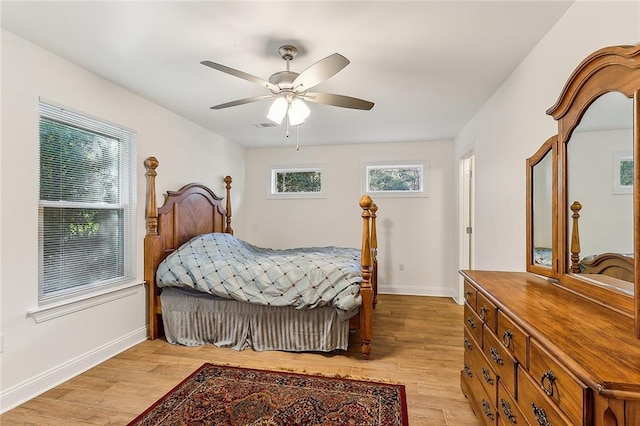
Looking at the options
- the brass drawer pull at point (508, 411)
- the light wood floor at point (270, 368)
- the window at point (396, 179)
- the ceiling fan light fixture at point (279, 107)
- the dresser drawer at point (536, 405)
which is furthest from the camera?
the window at point (396, 179)

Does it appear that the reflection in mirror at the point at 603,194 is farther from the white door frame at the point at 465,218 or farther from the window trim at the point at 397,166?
the window trim at the point at 397,166


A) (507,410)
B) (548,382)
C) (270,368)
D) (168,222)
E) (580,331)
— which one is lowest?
(270,368)

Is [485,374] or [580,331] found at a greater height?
[580,331]

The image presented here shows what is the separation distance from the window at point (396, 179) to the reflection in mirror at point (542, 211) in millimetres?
3022

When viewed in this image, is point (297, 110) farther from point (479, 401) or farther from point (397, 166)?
point (397, 166)

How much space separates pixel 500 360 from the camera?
141 centimetres

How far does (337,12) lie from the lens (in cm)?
175

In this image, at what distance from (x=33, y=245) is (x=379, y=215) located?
416cm

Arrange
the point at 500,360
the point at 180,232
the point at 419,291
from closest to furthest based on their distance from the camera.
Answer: the point at 500,360 → the point at 180,232 → the point at 419,291

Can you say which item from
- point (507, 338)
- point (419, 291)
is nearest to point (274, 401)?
point (507, 338)

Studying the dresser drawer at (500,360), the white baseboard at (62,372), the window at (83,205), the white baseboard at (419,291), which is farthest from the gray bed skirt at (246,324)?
the white baseboard at (419,291)

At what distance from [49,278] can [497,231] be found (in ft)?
11.7

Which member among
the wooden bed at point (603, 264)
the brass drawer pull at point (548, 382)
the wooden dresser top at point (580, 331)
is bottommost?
the brass drawer pull at point (548, 382)

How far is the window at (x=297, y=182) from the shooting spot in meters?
5.34
